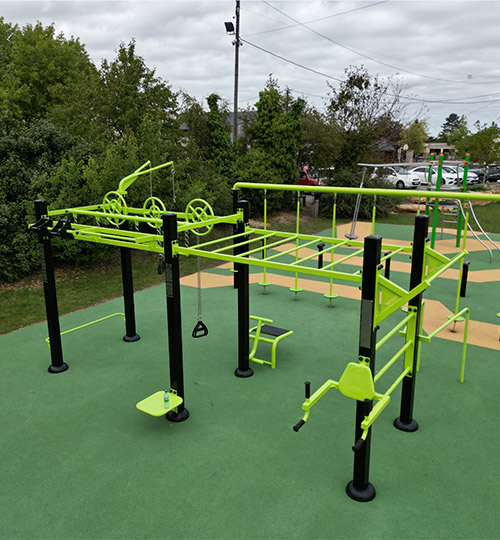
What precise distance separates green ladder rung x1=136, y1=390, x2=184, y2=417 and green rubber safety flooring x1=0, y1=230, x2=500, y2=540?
25 cm

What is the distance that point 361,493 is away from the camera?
3438 millimetres

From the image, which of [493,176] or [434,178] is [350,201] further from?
[493,176]

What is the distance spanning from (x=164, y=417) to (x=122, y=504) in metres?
1.21

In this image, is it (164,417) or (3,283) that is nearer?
(164,417)

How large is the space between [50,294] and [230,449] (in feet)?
9.17

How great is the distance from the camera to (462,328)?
6832mm

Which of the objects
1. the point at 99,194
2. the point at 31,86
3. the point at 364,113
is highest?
the point at 31,86

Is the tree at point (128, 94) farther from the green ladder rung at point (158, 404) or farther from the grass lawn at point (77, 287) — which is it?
the green ladder rung at point (158, 404)

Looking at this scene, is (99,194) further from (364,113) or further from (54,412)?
(364,113)

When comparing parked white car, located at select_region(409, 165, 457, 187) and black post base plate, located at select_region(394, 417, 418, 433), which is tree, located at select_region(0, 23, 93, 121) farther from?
black post base plate, located at select_region(394, 417, 418, 433)

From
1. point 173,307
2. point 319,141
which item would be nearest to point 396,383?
point 173,307

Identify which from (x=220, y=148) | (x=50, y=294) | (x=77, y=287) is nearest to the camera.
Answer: (x=50, y=294)

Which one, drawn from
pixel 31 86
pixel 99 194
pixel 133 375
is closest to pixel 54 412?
pixel 133 375

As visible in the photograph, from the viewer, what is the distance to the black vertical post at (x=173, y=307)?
13.3ft
